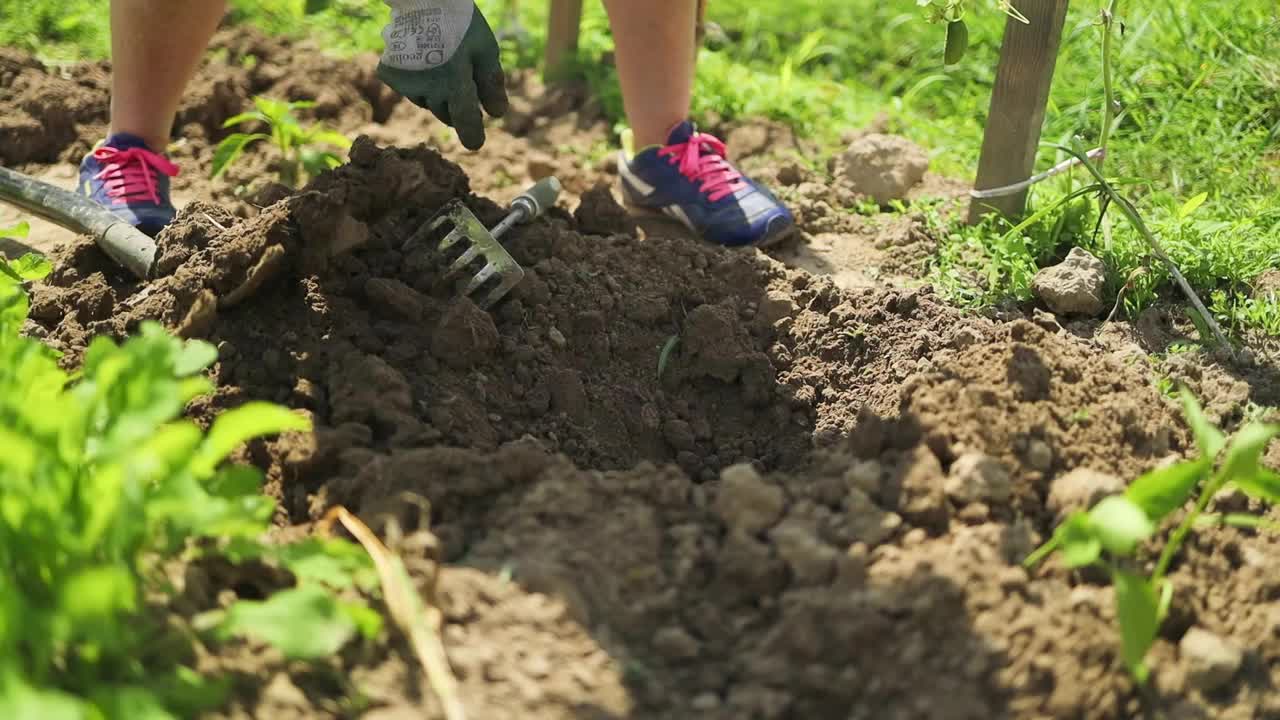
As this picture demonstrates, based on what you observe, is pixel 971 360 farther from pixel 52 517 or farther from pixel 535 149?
pixel 535 149

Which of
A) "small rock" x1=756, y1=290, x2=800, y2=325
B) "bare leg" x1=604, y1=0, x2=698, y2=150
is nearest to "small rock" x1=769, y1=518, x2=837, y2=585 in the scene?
"small rock" x1=756, y1=290, x2=800, y2=325

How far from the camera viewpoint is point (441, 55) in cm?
254

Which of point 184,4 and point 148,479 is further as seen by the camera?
point 184,4

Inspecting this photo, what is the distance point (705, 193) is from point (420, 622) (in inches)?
68.7

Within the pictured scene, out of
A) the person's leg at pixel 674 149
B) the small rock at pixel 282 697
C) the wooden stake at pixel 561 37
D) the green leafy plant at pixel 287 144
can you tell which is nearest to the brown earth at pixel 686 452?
the small rock at pixel 282 697

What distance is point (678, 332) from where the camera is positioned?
2.61 metres

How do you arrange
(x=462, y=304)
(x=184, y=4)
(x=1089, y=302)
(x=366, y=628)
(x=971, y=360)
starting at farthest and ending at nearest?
(x=184, y=4) → (x=1089, y=302) → (x=462, y=304) → (x=971, y=360) → (x=366, y=628)

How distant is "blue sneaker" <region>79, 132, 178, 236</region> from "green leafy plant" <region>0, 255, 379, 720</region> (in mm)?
1286

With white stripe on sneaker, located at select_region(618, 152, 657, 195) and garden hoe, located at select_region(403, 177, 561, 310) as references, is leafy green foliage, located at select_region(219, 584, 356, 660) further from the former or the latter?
white stripe on sneaker, located at select_region(618, 152, 657, 195)

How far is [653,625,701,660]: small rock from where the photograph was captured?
1.67 meters

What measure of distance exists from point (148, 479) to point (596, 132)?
2482mm

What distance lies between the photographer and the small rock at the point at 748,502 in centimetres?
181

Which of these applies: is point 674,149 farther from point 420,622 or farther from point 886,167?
point 420,622

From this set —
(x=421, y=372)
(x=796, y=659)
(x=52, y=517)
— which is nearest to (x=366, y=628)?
(x=52, y=517)
